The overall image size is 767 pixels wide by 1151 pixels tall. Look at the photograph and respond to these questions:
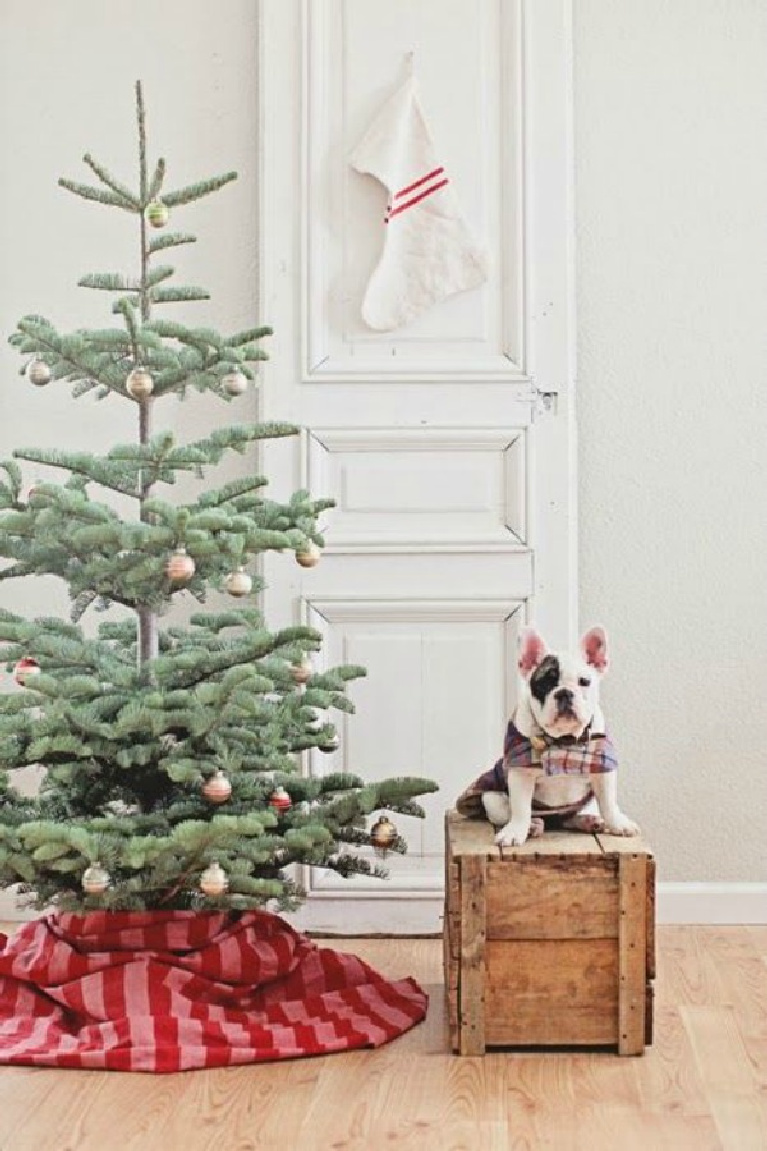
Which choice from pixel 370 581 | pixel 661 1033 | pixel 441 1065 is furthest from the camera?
pixel 370 581

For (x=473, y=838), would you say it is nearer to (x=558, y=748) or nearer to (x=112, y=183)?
(x=558, y=748)

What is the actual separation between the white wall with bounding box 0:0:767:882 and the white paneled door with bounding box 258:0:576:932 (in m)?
0.11

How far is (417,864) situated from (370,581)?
0.63 m

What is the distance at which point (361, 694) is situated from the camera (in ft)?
11.8

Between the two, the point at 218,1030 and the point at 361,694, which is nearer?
the point at 218,1030

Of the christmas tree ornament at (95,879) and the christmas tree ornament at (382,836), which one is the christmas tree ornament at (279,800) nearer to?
the christmas tree ornament at (382,836)

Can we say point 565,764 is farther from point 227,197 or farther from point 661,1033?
point 227,197

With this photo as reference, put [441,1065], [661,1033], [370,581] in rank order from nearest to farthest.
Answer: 1. [441,1065]
2. [661,1033]
3. [370,581]

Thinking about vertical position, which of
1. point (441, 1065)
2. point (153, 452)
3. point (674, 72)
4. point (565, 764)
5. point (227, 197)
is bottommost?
point (441, 1065)

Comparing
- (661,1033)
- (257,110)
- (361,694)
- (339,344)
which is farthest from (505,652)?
(257,110)

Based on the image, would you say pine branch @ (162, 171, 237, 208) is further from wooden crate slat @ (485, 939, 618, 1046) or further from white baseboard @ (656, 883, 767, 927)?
white baseboard @ (656, 883, 767, 927)

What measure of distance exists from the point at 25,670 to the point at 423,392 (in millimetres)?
1239

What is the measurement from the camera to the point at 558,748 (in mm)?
2752

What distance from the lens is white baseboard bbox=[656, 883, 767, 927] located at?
143 inches
